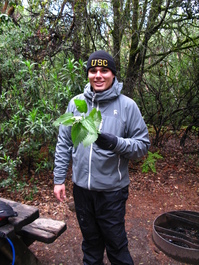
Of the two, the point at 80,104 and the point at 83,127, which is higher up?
the point at 80,104

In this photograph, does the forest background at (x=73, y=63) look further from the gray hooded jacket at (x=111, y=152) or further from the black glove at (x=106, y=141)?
the black glove at (x=106, y=141)

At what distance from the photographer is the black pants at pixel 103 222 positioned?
2193 millimetres

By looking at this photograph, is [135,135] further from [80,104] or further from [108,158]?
[80,104]

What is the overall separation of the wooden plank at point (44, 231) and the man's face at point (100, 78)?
4.99 ft

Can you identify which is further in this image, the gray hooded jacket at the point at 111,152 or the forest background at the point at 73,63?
the forest background at the point at 73,63

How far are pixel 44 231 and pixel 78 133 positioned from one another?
1.38m

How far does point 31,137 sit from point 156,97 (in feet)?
11.4

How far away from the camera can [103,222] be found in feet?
7.30

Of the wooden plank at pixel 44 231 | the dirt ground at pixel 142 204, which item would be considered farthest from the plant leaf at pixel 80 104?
the dirt ground at pixel 142 204

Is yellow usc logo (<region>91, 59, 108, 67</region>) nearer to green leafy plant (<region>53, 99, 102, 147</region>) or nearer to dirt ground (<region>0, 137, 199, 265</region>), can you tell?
green leafy plant (<region>53, 99, 102, 147</region>)

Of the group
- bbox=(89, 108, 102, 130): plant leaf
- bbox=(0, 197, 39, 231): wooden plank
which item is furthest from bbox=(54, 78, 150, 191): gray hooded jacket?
bbox=(0, 197, 39, 231): wooden plank

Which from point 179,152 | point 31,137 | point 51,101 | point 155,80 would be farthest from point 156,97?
point 31,137

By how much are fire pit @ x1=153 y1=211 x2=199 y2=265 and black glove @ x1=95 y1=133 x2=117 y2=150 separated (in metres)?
1.87

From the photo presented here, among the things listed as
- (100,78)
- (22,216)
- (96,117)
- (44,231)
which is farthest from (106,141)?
(44,231)
